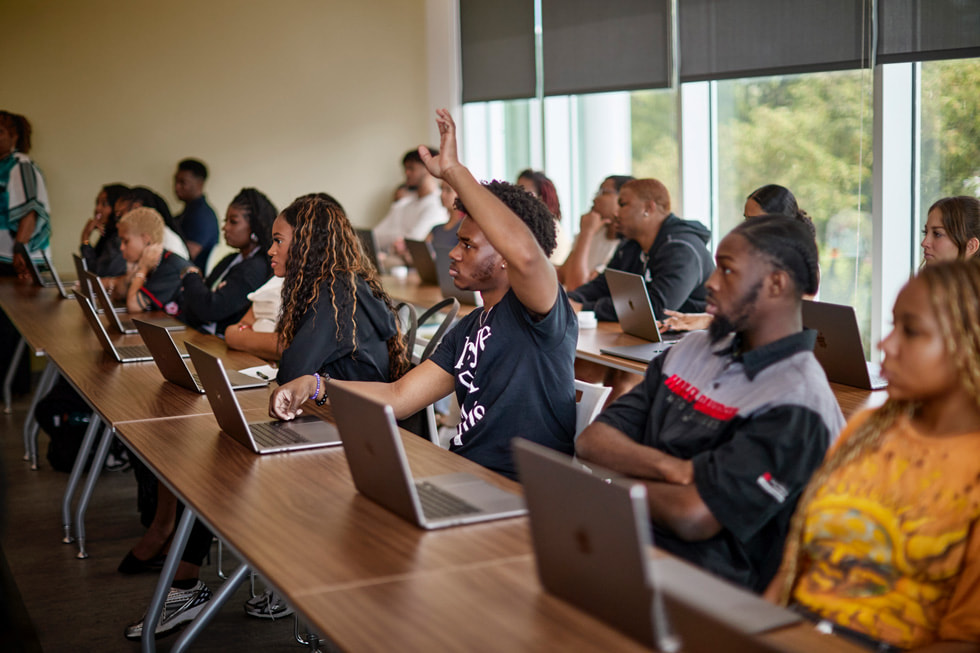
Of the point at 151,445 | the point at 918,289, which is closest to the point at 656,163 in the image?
the point at 151,445

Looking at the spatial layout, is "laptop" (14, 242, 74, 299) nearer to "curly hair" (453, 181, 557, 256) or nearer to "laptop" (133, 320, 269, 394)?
"laptop" (133, 320, 269, 394)

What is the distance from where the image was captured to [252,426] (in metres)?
2.46

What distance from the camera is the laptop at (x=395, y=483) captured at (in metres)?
1.67

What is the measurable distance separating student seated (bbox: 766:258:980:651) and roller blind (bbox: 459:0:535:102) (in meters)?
6.07

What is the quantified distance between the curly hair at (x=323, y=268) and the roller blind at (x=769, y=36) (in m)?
2.87

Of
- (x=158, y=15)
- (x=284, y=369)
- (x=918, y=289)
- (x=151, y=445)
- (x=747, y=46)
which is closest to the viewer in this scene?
(x=918, y=289)

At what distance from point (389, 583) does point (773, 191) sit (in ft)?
8.68

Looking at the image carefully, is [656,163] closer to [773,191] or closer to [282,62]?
[282,62]

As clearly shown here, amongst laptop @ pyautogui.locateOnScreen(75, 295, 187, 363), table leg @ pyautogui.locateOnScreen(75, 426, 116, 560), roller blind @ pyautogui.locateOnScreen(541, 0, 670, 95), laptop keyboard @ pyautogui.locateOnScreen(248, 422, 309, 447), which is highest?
roller blind @ pyautogui.locateOnScreen(541, 0, 670, 95)

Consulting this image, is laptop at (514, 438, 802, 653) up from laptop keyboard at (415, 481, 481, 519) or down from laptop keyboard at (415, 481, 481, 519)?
up

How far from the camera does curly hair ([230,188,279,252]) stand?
4.15 m

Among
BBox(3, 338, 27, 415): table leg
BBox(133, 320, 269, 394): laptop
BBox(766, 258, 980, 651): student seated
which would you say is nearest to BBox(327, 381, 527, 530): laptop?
BBox(766, 258, 980, 651): student seated

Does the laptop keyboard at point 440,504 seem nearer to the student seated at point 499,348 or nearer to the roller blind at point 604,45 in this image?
the student seated at point 499,348

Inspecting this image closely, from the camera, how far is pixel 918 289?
4.67ft
